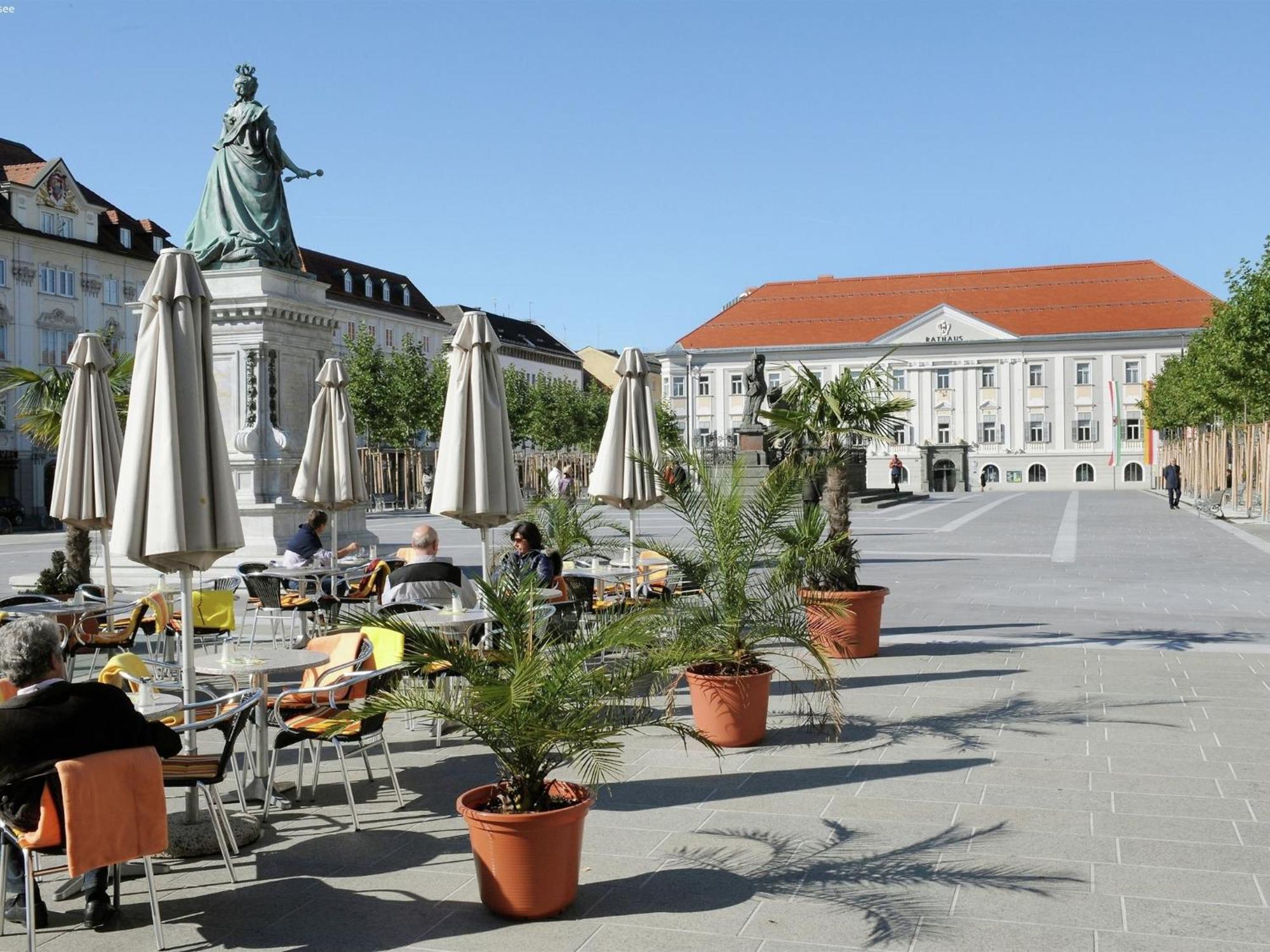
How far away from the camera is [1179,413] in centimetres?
4916

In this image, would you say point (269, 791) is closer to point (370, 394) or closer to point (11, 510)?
point (11, 510)

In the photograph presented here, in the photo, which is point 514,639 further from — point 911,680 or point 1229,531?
point 1229,531

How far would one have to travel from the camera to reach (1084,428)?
75875 millimetres

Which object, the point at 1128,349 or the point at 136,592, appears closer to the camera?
the point at 136,592

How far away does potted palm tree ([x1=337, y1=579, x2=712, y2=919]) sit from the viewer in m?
4.42

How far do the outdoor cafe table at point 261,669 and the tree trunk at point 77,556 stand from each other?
590 cm

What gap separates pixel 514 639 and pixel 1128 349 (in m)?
78.0

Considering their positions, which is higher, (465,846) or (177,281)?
(177,281)

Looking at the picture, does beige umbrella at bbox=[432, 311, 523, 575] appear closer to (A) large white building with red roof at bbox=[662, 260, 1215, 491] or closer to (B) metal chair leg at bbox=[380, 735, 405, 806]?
(B) metal chair leg at bbox=[380, 735, 405, 806]

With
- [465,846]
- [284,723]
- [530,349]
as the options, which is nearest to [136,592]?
[284,723]

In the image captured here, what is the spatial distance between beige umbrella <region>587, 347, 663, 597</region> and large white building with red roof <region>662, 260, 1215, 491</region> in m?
63.1

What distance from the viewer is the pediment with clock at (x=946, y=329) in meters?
77.9

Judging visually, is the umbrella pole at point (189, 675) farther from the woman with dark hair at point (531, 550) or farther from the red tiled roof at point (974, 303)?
the red tiled roof at point (974, 303)

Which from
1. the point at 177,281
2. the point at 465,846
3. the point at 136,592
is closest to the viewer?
the point at 465,846
